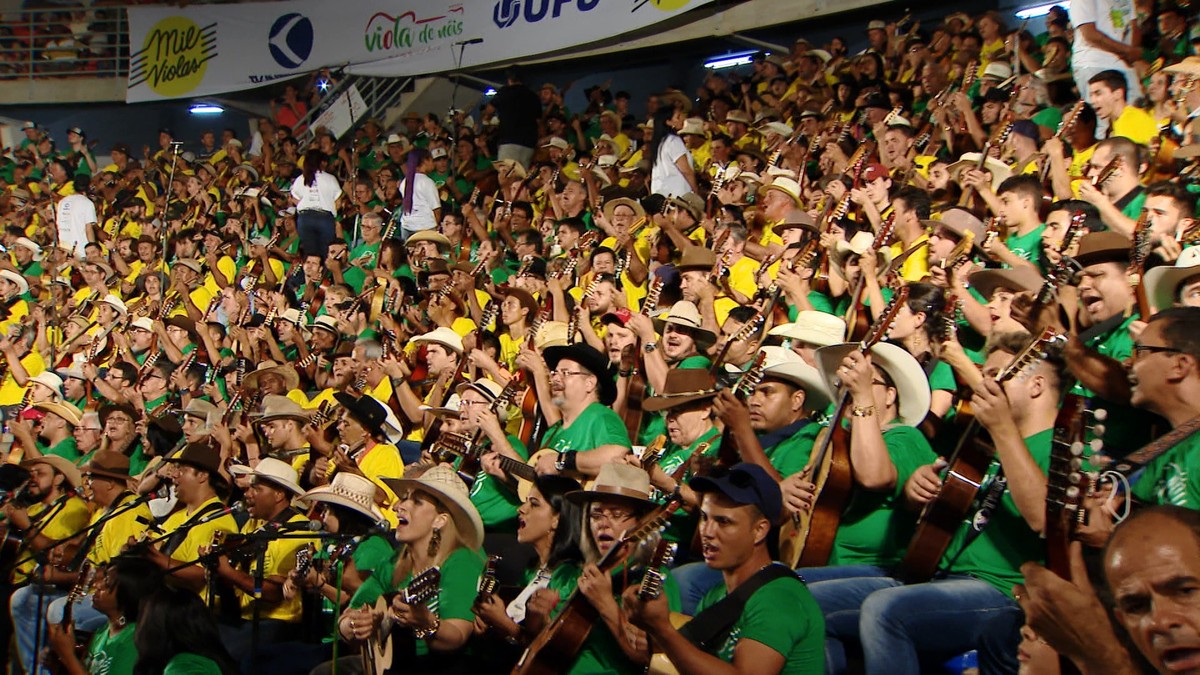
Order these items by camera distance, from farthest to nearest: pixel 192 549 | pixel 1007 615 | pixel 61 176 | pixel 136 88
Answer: pixel 136 88 → pixel 61 176 → pixel 192 549 → pixel 1007 615

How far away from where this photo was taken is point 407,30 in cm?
1861

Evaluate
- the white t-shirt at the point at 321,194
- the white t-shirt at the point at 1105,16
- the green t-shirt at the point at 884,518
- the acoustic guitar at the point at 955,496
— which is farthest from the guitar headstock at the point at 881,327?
the white t-shirt at the point at 321,194

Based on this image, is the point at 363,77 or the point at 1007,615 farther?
the point at 363,77

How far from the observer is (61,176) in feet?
66.2

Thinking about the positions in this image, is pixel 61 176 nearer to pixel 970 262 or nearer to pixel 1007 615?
pixel 970 262

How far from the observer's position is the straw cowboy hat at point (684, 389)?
5754mm

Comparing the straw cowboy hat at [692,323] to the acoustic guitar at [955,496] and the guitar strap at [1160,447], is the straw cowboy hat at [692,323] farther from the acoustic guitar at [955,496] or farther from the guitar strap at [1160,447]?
the guitar strap at [1160,447]

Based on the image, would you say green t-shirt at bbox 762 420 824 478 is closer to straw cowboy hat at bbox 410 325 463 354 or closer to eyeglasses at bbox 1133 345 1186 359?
eyeglasses at bbox 1133 345 1186 359

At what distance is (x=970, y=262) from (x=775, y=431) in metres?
2.10

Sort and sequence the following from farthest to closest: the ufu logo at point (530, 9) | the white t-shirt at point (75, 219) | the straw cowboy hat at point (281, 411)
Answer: the white t-shirt at point (75, 219)
the ufu logo at point (530, 9)
the straw cowboy hat at point (281, 411)

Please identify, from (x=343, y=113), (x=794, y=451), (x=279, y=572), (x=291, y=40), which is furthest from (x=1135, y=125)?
(x=291, y=40)

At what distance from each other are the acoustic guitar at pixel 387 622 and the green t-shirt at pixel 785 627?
1459 mm

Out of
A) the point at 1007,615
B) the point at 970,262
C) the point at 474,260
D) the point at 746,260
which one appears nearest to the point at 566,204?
the point at 474,260

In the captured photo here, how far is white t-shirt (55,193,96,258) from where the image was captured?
17.6 metres
